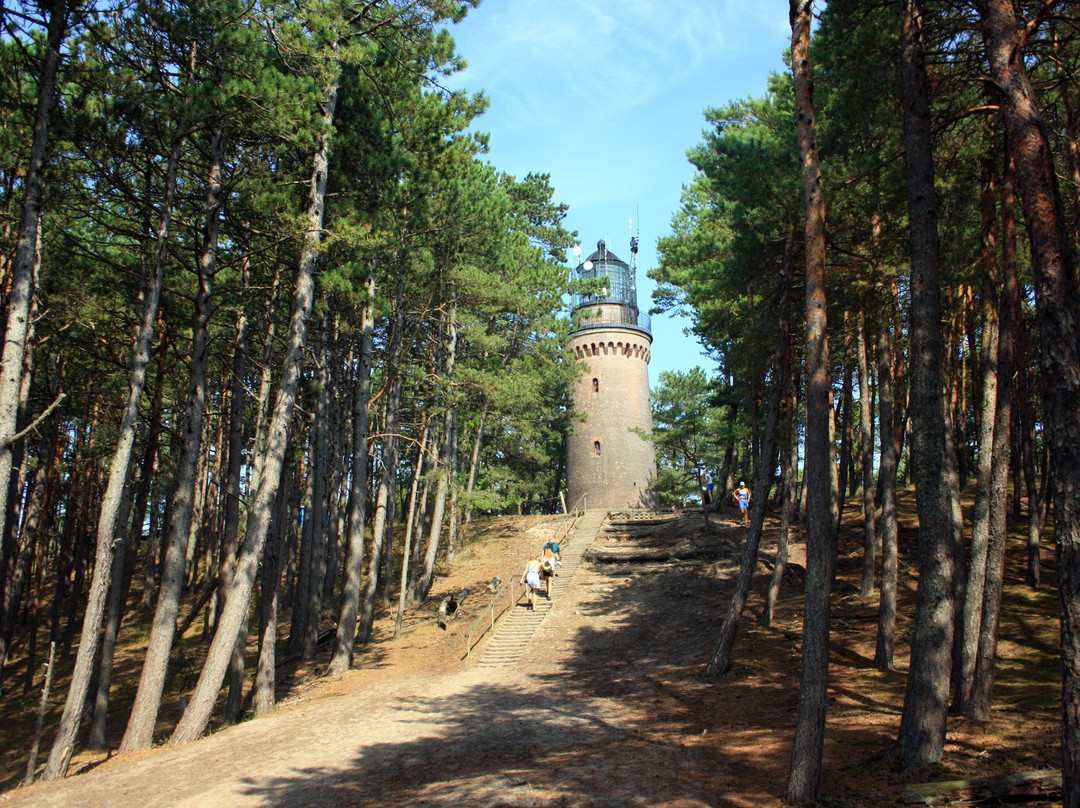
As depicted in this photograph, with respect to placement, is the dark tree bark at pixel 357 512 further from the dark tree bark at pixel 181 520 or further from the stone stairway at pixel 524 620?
the dark tree bark at pixel 181 520

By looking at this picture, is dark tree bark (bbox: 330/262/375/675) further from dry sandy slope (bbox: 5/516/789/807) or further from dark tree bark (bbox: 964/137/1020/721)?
dark tree bark (bbox: 964/137/1020/721)

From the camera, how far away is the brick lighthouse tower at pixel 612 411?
34188 mm

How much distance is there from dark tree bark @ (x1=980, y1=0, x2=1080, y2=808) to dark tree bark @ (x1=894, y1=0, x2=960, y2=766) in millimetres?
1520

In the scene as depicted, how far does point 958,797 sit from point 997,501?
384 centimetres

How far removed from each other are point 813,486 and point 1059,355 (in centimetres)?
229

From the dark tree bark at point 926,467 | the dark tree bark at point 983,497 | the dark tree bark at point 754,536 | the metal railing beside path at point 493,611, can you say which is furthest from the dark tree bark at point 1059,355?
the metal railing beside path at point 493,611

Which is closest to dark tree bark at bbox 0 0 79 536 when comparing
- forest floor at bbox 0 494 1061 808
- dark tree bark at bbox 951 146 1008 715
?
forest floor at bbox 0 494 1061 808

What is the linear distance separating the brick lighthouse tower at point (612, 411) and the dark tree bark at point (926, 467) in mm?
24802

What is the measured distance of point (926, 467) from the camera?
7055mm

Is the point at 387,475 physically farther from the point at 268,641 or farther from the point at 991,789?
the point at 991,789

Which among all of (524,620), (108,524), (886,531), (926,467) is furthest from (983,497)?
(108,524)

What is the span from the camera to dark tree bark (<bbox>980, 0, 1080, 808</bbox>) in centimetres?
487

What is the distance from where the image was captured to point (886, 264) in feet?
41.1

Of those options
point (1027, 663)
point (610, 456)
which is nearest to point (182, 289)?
point (1027, 663)
